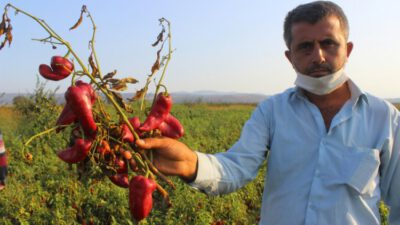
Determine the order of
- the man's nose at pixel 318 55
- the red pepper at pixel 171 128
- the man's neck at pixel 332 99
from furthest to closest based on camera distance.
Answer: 1. the man's neck at pixel 332 99
2. the man's nose at pixel 318 55
3. the red pepper at pixel 171 128

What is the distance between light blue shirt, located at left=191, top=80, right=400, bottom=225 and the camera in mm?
1658

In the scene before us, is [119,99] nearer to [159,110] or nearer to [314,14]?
[159,110]

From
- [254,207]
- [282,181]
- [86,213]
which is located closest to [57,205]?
[86,213]

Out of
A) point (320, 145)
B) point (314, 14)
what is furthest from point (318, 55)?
point (320, 145)

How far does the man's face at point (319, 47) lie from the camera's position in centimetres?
172

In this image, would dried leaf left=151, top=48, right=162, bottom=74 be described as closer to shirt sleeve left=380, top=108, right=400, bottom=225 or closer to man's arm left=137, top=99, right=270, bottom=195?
man's arm left=137, top=99, right=270, bottom=195

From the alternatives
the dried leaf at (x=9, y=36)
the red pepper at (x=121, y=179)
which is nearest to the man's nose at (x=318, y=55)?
the red pepper at (x=121, y=179)

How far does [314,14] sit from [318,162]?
1.81 ft

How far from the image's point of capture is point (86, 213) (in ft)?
13.1

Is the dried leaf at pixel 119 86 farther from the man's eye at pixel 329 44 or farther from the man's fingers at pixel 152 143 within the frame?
the man's eye at pixel 329 44

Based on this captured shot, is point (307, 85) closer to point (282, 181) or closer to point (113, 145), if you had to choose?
point (282, 181)

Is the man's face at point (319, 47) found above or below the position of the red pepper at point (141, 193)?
above

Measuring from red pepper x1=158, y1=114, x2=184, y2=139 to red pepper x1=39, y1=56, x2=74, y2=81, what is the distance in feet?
1.07

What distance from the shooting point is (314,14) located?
1.73 meters
